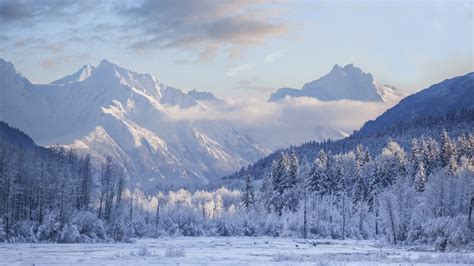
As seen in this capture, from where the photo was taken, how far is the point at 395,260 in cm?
7075

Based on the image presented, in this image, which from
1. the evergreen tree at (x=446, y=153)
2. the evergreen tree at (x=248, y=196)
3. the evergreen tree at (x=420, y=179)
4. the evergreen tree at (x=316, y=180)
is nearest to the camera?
the evergreen tree at (x=420, y=179)

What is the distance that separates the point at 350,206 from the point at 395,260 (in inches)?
3365

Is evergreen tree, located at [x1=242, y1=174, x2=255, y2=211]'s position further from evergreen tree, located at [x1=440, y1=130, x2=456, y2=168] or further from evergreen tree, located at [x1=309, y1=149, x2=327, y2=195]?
evergreen tree, located at [x1=440, y1=130, x2=456, y2=168]

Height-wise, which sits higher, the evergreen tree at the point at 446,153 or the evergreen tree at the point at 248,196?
the evergreen tree at the point at 446,153

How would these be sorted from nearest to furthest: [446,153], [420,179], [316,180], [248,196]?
[420,179]
[446,153]
[316,180]
[248,196]

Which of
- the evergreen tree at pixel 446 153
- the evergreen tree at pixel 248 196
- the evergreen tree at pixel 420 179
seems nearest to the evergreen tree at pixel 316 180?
the evergreen tree at pixel 248 196

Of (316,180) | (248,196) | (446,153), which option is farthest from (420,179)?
(248,196)

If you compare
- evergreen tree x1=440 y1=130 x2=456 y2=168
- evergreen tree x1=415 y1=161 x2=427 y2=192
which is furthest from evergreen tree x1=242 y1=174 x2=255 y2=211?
evergreen tree x1=440 y1=130 x2=456 y2=168

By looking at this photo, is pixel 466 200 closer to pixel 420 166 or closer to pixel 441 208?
pixel 441 208

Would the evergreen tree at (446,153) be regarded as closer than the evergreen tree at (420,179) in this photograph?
No

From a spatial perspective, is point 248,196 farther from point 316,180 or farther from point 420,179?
point 420,179

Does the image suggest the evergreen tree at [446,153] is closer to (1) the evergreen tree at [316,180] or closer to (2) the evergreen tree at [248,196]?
(1) the evergreen tree at [316,180]

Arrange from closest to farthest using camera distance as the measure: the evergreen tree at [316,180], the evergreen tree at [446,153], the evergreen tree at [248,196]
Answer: the evergreen tree at [446,153] → the evergreen tree at [316,180] → the evergreen tree at [248,196]

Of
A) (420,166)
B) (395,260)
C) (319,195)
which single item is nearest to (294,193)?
(319,195)
